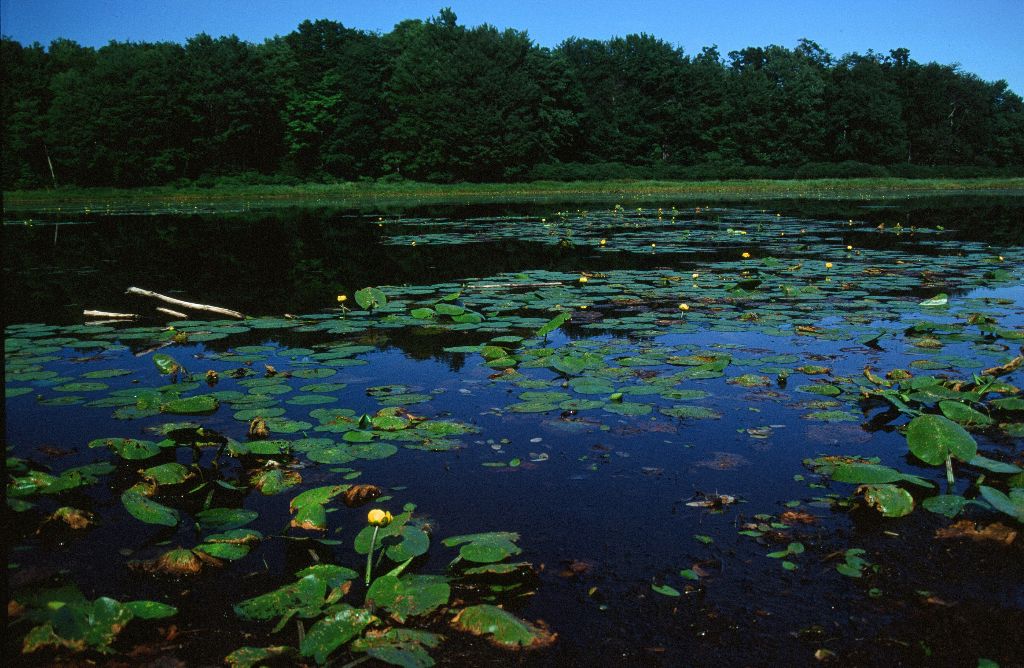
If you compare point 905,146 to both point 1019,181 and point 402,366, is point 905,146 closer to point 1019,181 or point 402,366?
point 1019,181

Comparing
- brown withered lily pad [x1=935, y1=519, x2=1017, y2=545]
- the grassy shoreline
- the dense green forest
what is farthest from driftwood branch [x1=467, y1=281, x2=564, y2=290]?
the dense green forest

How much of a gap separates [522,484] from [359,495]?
25.8 inches

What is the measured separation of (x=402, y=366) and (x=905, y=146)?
2503 inches

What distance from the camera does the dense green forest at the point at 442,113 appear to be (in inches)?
1612

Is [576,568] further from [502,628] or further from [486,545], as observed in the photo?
[502,628]

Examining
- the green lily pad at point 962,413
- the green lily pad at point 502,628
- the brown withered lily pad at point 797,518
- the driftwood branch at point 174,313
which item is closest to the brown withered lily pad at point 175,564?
the green lily pad at point 502,628

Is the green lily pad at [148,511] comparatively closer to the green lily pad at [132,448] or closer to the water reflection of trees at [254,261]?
the green lily pad at [132,448]

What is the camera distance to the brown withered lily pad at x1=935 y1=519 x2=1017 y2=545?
2.38 m

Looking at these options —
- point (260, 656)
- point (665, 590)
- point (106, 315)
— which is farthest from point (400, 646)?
point (106, 315)

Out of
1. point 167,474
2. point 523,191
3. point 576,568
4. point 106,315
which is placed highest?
point 523,191

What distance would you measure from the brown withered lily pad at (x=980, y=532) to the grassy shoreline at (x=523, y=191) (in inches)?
1198

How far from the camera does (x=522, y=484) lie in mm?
2857

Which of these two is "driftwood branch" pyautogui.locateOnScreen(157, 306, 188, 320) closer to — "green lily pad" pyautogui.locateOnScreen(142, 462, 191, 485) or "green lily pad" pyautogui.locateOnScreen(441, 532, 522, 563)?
"green lily pad" pyautogui.locateOnScreen(142, 462, 191, 485)

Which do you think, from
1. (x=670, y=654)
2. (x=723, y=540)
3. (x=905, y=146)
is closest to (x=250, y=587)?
(x=670, y=654)
